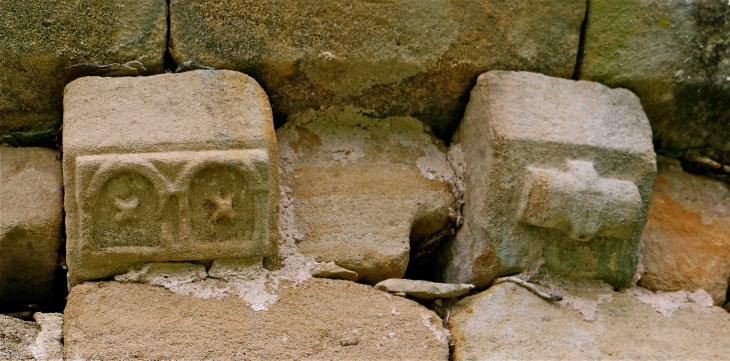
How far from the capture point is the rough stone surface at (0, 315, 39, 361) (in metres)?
1.45

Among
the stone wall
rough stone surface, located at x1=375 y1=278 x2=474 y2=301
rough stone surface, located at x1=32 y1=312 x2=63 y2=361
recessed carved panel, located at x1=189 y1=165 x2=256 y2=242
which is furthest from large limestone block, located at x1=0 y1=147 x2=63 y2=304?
rough stone surface, located at x1=375 y1=278 x2=474 y2=301

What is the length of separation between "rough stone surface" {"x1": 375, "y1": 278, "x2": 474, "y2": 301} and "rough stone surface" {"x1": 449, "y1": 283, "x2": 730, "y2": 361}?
3cm

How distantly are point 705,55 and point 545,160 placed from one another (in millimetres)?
502

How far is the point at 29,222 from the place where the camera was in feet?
5.27

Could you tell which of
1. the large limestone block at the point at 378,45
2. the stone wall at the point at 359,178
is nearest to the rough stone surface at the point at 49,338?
the stone wall at the point at 359,178

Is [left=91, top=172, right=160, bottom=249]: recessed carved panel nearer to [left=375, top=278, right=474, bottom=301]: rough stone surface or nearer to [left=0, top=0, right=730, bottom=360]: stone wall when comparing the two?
[left=0, top=0, right=730, bottom=360]: stone wall

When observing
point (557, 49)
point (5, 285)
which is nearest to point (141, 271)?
point (5, 285)

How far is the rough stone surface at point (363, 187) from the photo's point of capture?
1.71 meters

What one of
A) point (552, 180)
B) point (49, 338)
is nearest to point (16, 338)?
point (49, 338)

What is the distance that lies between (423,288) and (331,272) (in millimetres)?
195

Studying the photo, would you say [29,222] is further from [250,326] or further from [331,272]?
[331,272]

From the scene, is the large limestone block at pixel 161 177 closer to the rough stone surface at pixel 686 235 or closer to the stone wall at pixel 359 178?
the stone wall at pixel 359 178

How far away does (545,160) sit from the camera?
Result: 1.70 metres

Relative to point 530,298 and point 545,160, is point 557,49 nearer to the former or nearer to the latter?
point 545,160
